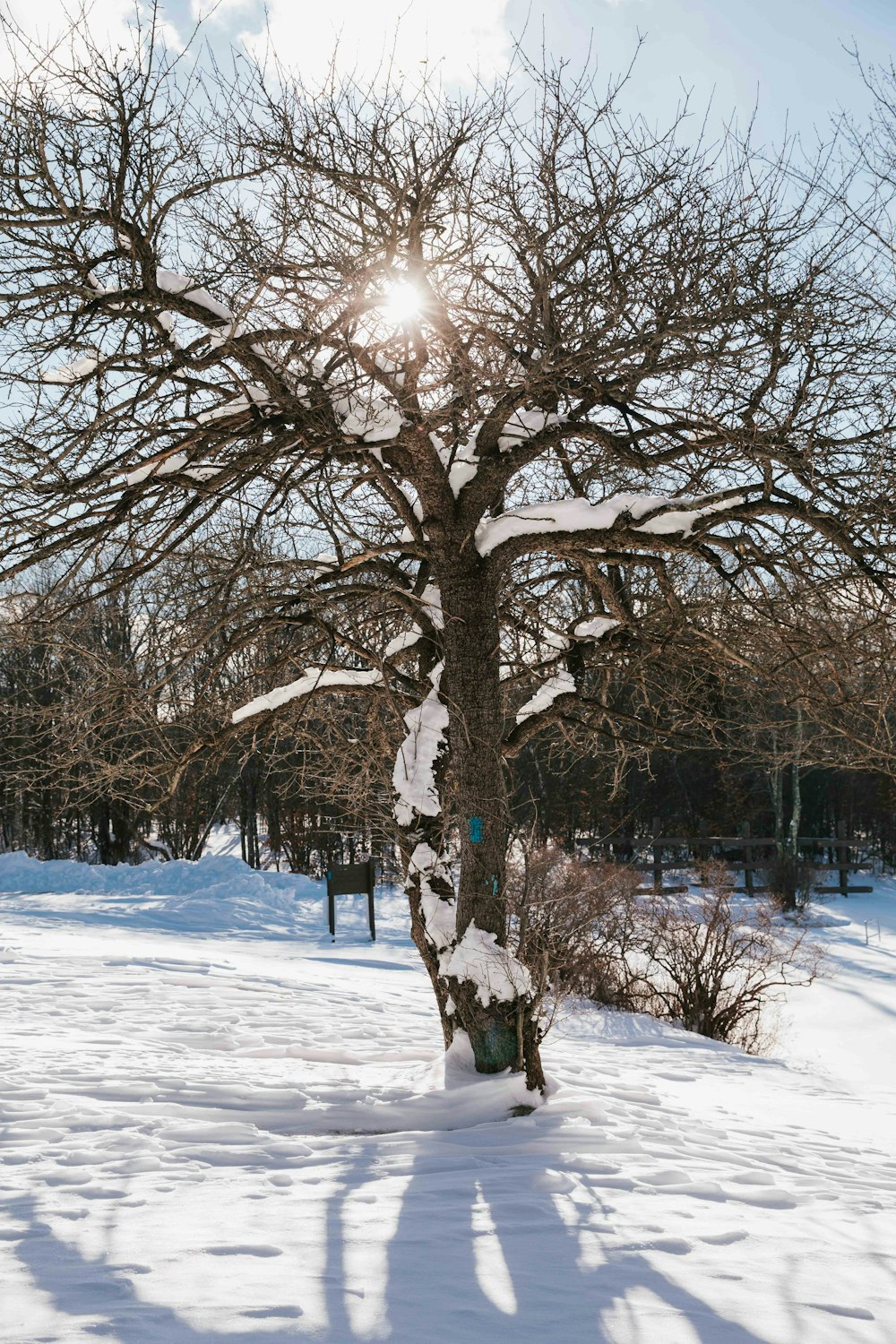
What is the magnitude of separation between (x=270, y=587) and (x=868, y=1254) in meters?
4.87

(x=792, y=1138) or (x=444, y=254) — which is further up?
(x=444, y=254)

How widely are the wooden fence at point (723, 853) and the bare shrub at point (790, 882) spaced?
49 cm

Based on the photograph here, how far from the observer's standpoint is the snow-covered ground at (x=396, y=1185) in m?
3.17

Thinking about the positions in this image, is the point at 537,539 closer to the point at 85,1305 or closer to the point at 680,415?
the point at 680,415

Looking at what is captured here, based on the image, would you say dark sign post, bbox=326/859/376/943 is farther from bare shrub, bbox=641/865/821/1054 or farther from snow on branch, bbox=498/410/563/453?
snow on branch, bbox=498/410/563/453

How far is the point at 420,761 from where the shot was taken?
6.82 m

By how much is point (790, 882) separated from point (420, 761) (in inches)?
850

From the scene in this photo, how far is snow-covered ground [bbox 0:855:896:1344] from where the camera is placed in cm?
317

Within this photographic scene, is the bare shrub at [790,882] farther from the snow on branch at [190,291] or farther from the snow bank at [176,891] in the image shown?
the snow on branch at [190,291]

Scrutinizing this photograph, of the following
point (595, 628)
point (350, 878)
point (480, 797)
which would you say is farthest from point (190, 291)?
point (350, 878)

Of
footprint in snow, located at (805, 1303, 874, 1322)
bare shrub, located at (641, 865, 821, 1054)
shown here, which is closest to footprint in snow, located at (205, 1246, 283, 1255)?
footprint in snow, located at (805, 1303, 874, 1322)

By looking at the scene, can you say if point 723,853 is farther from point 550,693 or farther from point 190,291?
point 190,291

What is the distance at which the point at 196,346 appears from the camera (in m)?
5.79

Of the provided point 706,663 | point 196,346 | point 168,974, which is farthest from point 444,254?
point 168,974
